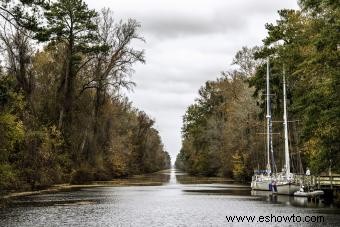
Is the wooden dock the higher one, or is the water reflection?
the wooden dock

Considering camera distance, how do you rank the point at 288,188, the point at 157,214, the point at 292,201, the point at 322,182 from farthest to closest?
the point at 288,188
the point at 322,182
the point at 292,201
the point at 157,214

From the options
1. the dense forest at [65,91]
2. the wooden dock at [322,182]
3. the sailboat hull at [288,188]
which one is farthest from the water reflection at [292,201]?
the dense forest at [65,91]

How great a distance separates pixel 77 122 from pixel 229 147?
23.3 m

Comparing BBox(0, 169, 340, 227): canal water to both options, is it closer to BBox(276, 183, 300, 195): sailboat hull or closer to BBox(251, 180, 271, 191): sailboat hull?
BBox(276, 183, 300, 195): sailboat hull

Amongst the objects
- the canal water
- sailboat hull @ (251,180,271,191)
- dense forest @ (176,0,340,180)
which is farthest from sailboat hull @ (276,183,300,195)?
the canal water

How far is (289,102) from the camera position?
172 ft

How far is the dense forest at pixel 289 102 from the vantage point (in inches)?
1125

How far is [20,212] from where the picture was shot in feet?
88.8

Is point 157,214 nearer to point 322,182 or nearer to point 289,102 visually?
point 322,182

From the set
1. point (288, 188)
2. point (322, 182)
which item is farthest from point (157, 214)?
point (322, 182)

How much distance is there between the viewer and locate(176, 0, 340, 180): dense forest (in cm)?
2856

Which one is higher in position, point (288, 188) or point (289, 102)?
point (289, 102)

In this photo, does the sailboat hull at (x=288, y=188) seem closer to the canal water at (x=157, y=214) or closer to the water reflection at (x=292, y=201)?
the water reflection at (x=292, y=201)

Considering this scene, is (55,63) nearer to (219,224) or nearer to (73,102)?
(73,102)
